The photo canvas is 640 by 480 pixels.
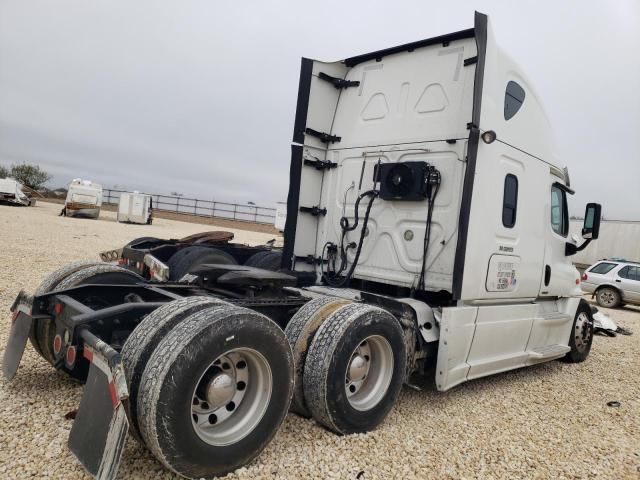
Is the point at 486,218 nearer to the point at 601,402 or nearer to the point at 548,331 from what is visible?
the point at 548,331

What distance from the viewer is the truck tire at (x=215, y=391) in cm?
253

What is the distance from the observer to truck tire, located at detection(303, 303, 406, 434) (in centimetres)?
343

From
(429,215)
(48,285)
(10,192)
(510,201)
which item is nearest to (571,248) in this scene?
A: (510,201)

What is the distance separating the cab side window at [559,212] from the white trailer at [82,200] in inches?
1062

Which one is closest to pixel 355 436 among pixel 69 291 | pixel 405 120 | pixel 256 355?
pixel 256 355

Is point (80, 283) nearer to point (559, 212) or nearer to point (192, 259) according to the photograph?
point (192, 259)

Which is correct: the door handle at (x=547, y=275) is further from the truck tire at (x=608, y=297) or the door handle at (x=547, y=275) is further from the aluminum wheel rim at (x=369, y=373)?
the truck tire at (x=608, y=297)

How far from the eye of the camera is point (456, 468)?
3.29m

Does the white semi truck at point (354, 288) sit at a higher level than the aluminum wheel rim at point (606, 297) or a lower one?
higher

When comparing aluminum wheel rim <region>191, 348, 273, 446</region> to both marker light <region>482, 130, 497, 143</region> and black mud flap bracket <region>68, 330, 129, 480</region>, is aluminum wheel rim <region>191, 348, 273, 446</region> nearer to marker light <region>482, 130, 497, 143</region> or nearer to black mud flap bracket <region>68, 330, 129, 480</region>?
black mud flap bracket <region>68, 330, 129, 480</region>

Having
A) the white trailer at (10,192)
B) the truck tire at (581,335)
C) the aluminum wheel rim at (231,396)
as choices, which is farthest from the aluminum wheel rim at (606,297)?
the white trailer at (10,192)

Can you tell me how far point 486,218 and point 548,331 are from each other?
2175 millimetres

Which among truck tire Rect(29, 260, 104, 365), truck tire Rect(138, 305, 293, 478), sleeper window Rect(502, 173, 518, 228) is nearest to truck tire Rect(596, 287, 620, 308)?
sleeper window Rect(502, 173, 518, 228)

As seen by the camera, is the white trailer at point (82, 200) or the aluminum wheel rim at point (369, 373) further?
the white trailer at point (82, 200)
